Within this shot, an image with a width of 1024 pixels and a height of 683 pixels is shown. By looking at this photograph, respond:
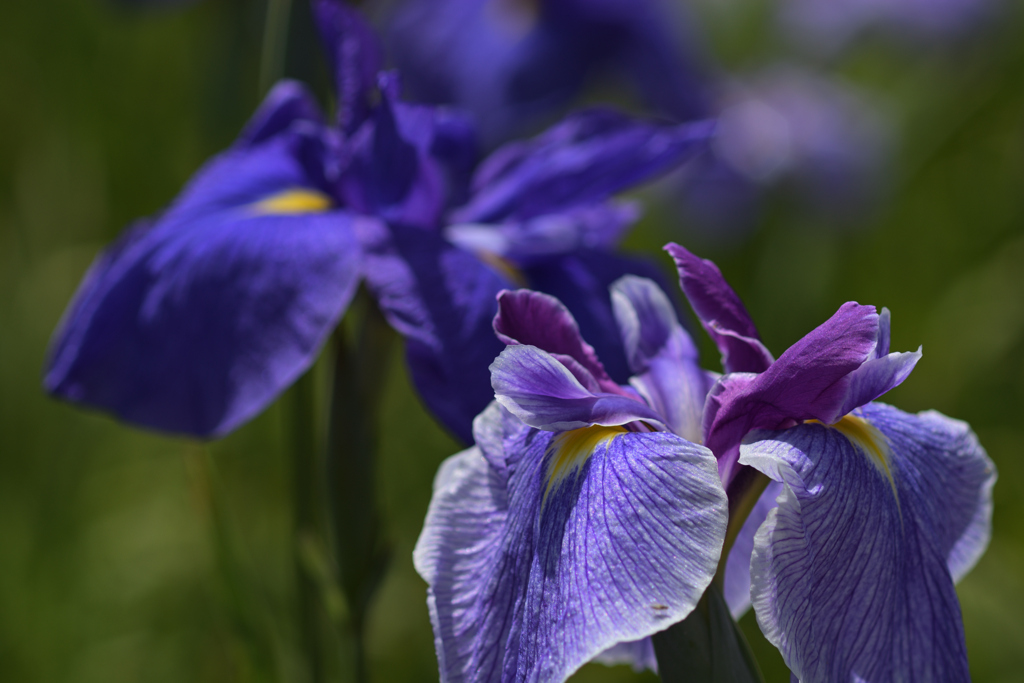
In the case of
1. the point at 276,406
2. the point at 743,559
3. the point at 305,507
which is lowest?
the point at 276,406

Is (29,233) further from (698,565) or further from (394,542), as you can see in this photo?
(698,565)

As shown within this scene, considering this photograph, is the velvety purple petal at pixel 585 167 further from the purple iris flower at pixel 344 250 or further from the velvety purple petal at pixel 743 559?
the velvety purple petal at pixel 743 559

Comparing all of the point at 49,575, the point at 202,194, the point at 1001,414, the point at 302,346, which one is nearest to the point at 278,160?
the point at 202,194

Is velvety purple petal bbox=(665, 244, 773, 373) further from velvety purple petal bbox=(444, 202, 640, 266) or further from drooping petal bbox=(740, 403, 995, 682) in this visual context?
velvety purple petal bbox=(444, 202, 640, 266)

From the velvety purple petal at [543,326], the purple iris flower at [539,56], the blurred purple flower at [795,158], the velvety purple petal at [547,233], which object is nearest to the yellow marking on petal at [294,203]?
the velvety purple petal at [547,233]

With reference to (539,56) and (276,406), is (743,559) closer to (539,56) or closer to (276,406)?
(276,406)

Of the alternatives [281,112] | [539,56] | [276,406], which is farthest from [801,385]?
[539,56]

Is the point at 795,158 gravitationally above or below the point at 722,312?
below
